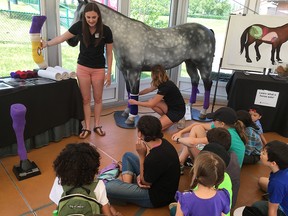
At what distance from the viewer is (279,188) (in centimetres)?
156

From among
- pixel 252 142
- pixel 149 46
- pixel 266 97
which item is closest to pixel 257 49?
pixel 266 97

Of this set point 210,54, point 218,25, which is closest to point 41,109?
point 210,54

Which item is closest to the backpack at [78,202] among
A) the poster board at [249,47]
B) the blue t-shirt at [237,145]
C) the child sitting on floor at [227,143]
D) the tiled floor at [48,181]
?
the tiled floor at [48,181]

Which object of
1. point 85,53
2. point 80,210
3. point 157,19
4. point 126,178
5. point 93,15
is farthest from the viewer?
point 157,19

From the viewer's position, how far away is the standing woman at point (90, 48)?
8.57 feet

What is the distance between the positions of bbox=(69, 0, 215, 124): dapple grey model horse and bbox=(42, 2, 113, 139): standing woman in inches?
9.5

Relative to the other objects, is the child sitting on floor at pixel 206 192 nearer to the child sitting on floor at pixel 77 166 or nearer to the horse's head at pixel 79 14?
the child sitting on floor at pixel 77 166

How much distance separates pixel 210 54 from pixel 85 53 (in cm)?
174

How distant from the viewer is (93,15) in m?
2.55

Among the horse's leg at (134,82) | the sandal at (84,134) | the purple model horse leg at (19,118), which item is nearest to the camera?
the purple model horse leg at (19,118)

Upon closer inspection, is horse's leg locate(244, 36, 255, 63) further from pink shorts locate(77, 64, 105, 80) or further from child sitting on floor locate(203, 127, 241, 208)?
child sitting on floor locate(203, 127, 241, 208)

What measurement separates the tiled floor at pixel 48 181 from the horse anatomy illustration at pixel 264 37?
1647 mm

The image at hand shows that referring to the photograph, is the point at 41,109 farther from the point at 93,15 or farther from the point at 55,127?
the point at 93,15

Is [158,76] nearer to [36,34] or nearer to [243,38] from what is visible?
[36,34]
